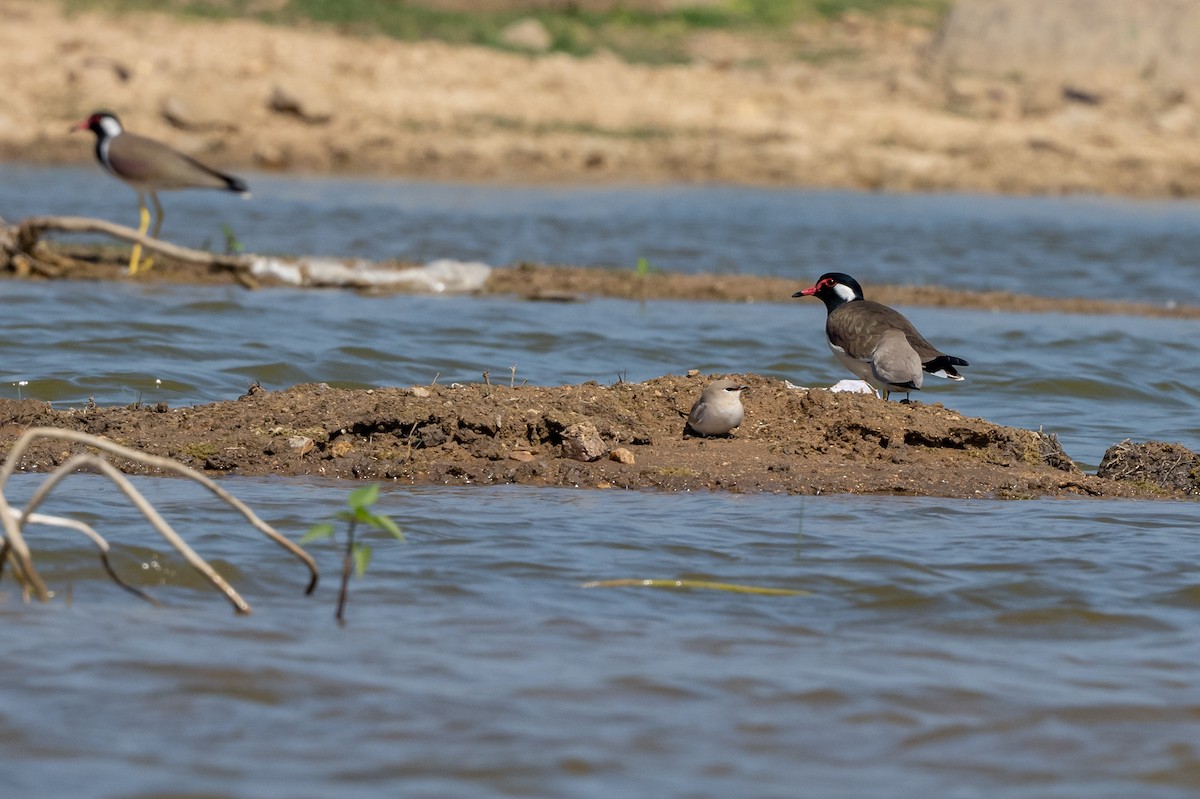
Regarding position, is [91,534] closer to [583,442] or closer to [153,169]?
[583,442]

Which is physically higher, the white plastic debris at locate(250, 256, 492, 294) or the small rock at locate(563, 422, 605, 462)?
the white plastic debris at locate(250, 256, 492, 294)

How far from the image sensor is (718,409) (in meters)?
7.43

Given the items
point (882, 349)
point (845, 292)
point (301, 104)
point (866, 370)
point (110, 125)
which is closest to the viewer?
point (882, 349)

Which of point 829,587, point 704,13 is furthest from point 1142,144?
point 829,587

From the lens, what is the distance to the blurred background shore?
26266 millimetres

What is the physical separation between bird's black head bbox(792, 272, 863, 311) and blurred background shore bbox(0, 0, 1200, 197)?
652 inches

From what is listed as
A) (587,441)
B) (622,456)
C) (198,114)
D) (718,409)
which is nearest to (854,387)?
(718,409)

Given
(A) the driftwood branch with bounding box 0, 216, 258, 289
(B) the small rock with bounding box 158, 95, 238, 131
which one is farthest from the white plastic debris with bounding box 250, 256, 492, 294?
(B) the small rock with bounding box 158, 95, 238, 131

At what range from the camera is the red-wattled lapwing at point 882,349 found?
8062mm

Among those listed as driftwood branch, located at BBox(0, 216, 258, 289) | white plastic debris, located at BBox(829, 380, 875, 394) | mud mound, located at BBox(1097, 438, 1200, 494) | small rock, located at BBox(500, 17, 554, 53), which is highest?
small rock, located at BBox(500, 17, 554, 53)

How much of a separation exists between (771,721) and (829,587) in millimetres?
1394

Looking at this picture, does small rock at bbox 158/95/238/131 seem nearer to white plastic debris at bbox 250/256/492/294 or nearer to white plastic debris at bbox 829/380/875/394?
white plastic debris at bbox 250/256/492/294

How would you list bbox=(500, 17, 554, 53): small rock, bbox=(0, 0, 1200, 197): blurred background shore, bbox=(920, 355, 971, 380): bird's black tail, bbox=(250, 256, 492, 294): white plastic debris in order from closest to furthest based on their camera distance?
1. bbox=(920, 355, 971, 380): bird's black tail
2. bbox=(250, 256, 492, 294): white plastic debris
3. bbox=(0, 0, 1200, 197): blurred background shore
4. bbox=(500, 17, 554, 53): small rock

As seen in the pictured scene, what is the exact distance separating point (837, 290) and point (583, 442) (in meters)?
2.90
